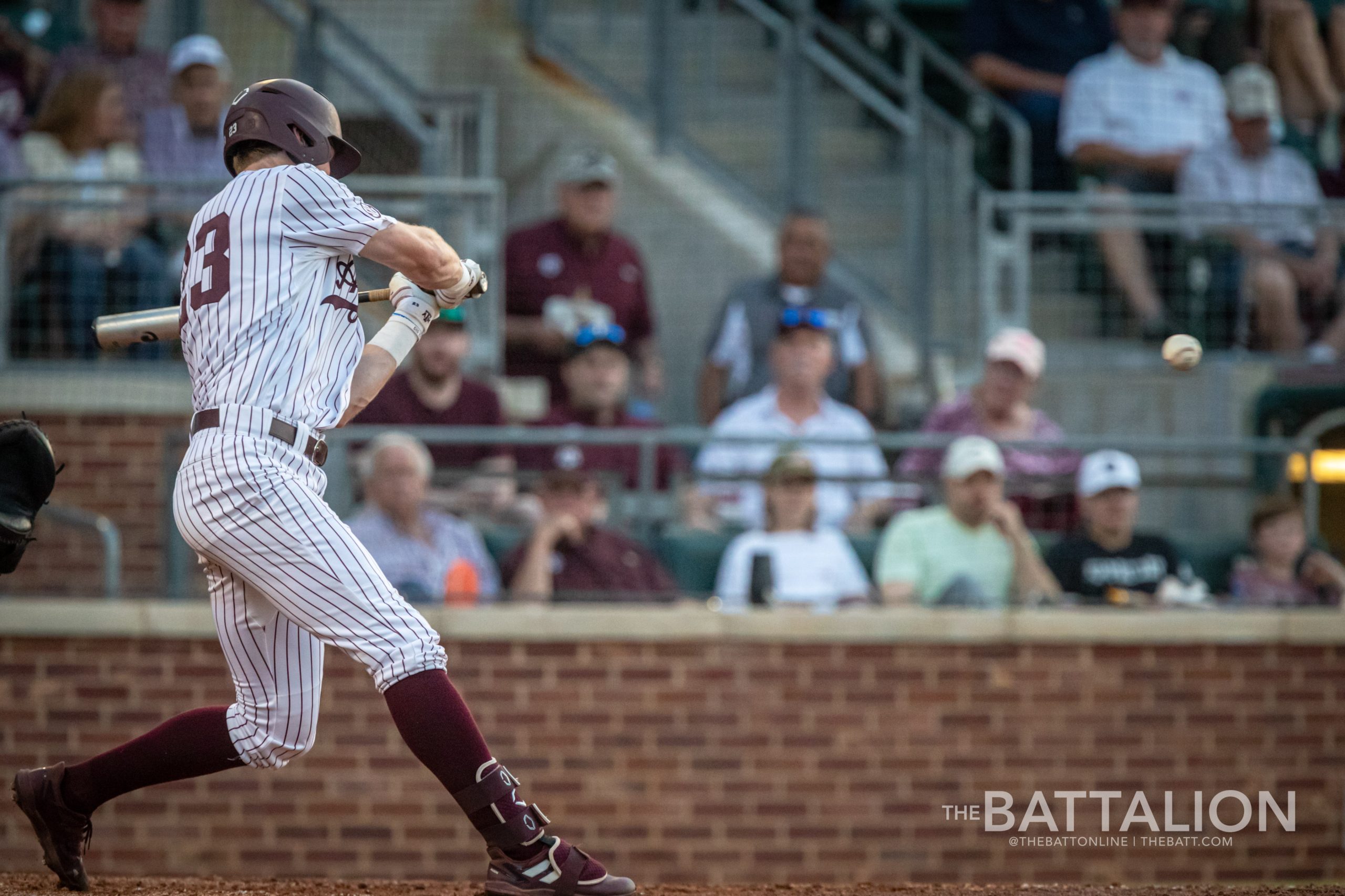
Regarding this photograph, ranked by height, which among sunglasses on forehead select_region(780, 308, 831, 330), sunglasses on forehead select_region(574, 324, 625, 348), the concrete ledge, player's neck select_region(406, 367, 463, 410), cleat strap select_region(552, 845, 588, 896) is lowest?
cleat strap select_region(552, 845, 588, 896)

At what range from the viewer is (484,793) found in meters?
3.38

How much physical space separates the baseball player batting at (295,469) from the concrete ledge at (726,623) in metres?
2.50

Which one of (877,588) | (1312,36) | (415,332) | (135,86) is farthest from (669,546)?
(1312,36)

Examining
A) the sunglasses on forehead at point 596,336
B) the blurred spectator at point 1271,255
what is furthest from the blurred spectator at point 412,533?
the blurred spectator at point 1271,255

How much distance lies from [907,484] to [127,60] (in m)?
4.27

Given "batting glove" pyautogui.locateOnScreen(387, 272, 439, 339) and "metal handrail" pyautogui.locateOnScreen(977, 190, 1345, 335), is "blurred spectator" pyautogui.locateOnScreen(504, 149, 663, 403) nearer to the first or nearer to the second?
"metal handrail" pyautogui.locateOnScreen(977, 190, 1345, 335)

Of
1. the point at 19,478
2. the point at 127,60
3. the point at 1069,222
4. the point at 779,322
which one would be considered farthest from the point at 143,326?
the point at 1069,222

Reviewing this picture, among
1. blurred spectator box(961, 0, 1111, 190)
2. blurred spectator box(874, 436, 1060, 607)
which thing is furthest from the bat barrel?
blurred spectator box(961, 0, 1111, 190)

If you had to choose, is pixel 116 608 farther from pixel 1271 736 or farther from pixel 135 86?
pixel 1271 736

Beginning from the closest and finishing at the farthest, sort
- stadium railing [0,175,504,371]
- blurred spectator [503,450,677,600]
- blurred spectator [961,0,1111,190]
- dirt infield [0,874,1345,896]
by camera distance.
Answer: dirt infield [0,874,1345,896]
blurred spectator [503,450,677,600]
stadium railing [0,175,504,371]
blurred spectator [961,0,1111,190]

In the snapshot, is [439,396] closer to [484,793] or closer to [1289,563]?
[484,793]

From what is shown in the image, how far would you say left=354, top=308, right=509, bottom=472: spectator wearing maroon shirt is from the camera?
6551 millimetres

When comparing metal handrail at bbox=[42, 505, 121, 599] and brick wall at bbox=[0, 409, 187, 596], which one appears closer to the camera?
metal handrail at bbox=[42, 505, 121, 599]

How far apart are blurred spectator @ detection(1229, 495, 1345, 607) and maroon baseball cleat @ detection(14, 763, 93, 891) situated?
4528 millimetres
